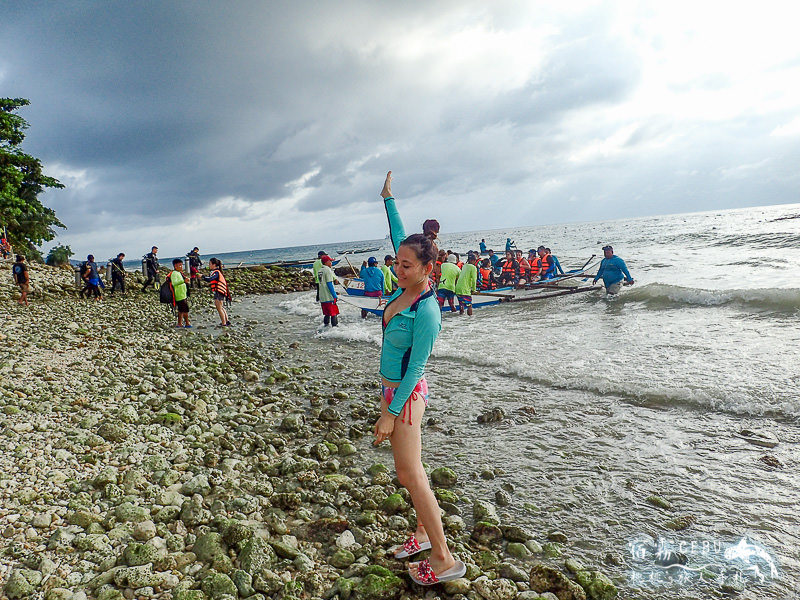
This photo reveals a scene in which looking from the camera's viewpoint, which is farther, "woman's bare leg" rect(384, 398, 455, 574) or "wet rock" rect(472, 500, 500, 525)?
"wet rock" rect(472, 500, 500, 525)

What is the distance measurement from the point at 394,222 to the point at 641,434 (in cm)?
409

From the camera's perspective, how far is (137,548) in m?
2.86

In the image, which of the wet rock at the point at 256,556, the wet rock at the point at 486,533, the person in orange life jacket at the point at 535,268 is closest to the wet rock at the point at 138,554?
the wet rock at the point at 256,556

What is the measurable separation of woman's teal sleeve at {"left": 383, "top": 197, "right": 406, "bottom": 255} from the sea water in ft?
8.35

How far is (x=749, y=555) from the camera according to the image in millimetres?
3080

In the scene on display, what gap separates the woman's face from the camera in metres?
2.54

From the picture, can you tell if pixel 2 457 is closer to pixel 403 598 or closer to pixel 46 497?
pixel 46 497

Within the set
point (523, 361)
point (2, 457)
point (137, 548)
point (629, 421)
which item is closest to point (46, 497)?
point (2, 457)

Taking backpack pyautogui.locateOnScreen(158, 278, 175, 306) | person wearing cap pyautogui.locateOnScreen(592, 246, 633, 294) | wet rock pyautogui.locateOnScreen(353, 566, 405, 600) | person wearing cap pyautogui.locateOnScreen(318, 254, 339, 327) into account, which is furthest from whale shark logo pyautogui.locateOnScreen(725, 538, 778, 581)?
backpack pyautogui.locateOnScreen(158, 278, 175, 306)

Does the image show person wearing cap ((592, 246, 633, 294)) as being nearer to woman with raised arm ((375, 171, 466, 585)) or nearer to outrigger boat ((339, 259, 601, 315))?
outrigger boat ((339, 259, 601, 315))

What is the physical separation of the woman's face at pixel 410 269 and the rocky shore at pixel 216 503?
193cm

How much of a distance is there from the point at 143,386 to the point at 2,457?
275 centimetres

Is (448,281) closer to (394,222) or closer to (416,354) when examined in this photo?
(394,222)

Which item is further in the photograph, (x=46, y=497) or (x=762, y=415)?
(x=762, y=415)
